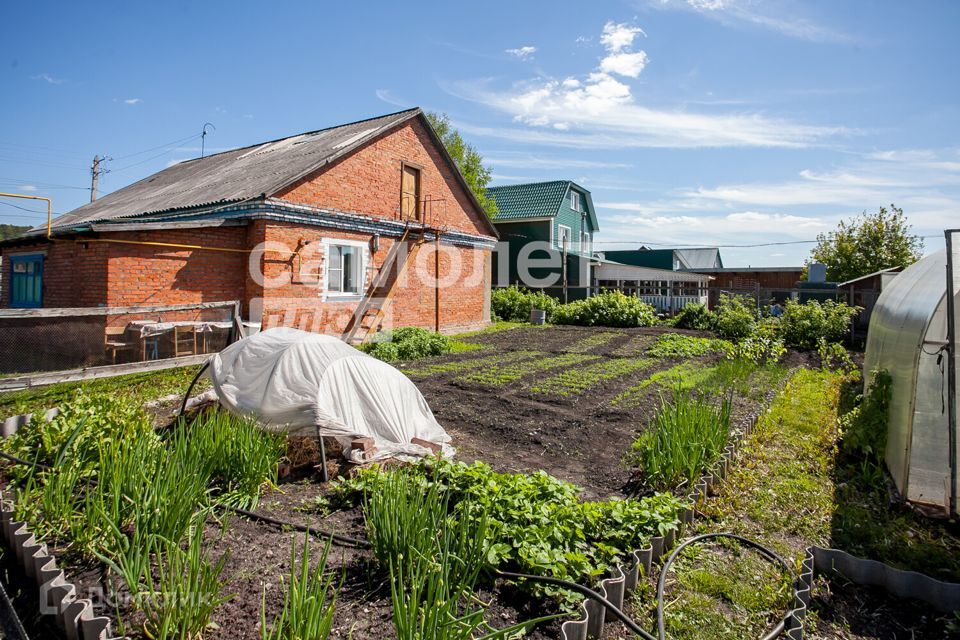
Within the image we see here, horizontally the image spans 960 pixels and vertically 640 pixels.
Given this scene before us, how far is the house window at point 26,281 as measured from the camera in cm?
1139

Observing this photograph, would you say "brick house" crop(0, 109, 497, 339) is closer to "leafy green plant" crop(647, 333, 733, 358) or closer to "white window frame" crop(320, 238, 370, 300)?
"white window frame" crop(320, 238, 370, 300)

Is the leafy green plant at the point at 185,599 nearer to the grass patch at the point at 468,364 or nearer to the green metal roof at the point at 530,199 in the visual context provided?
the grass patch at the point at 468,364

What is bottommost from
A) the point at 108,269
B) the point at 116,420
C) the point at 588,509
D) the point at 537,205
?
the point at 588,509

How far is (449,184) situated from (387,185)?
292 cm

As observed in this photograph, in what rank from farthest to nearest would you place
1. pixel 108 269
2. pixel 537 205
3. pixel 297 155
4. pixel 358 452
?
1. pixel 537 205
2. pixel 297 155
3. pixel 108 269
4. pixel 358 452

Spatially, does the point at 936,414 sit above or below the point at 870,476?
above

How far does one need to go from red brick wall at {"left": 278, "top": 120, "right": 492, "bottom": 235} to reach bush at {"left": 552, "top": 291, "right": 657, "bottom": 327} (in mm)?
5301

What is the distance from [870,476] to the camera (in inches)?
194

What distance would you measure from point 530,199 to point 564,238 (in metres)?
2.97

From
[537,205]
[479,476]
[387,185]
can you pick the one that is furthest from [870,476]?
[537,205]

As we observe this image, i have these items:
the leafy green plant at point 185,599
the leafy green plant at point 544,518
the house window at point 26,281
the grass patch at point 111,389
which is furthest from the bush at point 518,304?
the leafy green plant at point 185,599

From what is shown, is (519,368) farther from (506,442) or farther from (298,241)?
(298,241)

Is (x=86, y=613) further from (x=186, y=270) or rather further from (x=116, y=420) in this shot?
(x=186, y=270)

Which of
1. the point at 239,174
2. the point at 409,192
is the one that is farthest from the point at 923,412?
the point at 239,174
